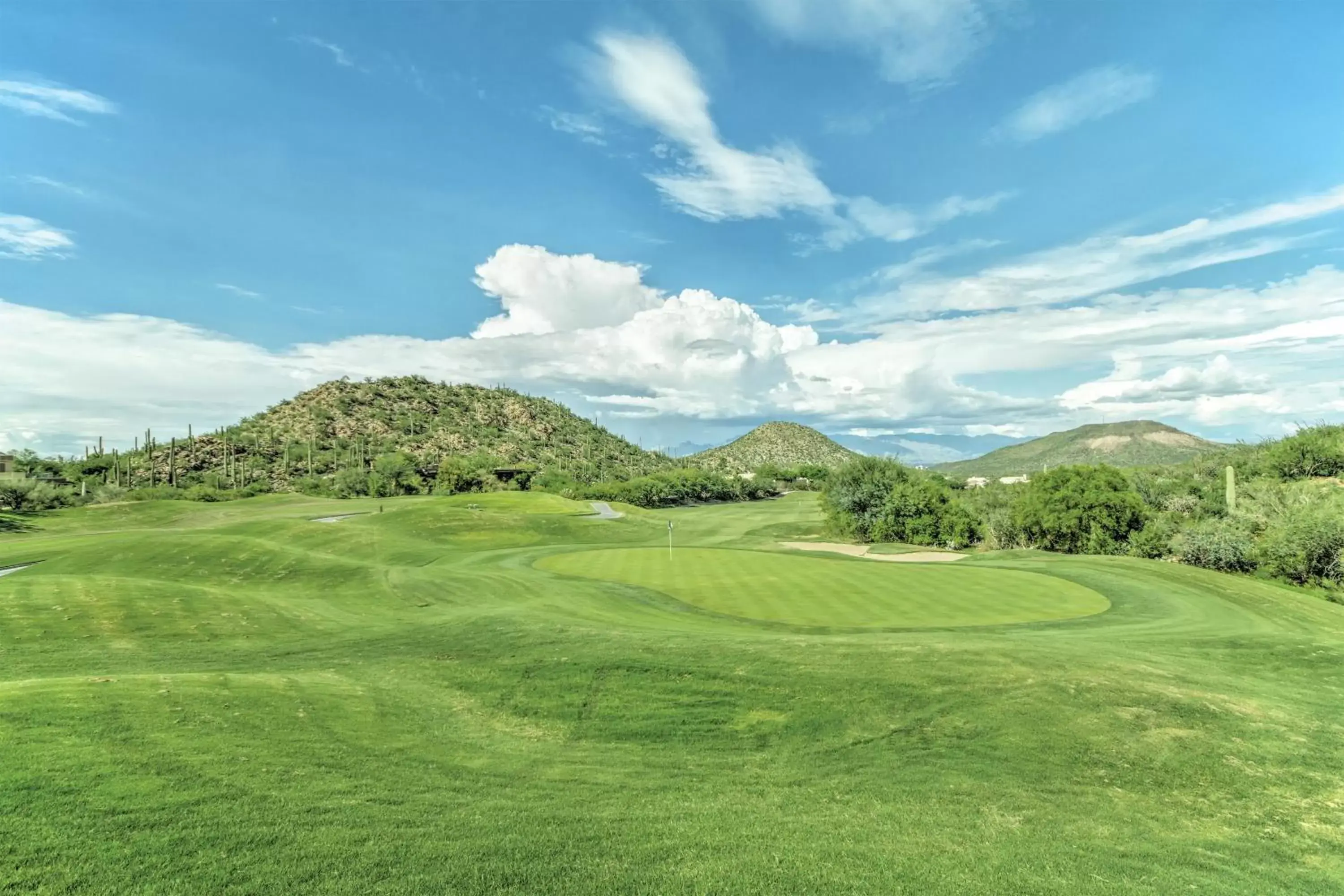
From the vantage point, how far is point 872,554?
1902 inches

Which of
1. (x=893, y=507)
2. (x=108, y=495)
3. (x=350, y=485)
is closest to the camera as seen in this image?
(x=893, y=507)

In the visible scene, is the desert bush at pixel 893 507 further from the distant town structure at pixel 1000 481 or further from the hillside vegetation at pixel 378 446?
the hillside vegetation at pixel 378 446

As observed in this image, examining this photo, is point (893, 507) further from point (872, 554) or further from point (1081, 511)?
point (1081, 511)

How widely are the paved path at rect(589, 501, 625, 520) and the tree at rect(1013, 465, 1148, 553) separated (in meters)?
40.7

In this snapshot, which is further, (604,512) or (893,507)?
(604,512)

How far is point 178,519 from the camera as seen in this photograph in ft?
182

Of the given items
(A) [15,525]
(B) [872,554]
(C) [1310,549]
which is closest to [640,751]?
(B) [872,554]

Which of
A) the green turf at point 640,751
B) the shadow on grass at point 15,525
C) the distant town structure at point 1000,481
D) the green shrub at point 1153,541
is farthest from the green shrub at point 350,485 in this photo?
the green shrub at point 1153,541

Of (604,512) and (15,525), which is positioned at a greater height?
(604,512)

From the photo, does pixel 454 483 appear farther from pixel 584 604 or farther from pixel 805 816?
pixel 805 816

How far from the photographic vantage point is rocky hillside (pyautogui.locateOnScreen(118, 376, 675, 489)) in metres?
105

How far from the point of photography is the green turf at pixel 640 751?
6.61m

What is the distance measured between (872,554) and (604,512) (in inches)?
1644

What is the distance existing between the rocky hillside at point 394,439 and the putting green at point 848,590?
8303 cm
